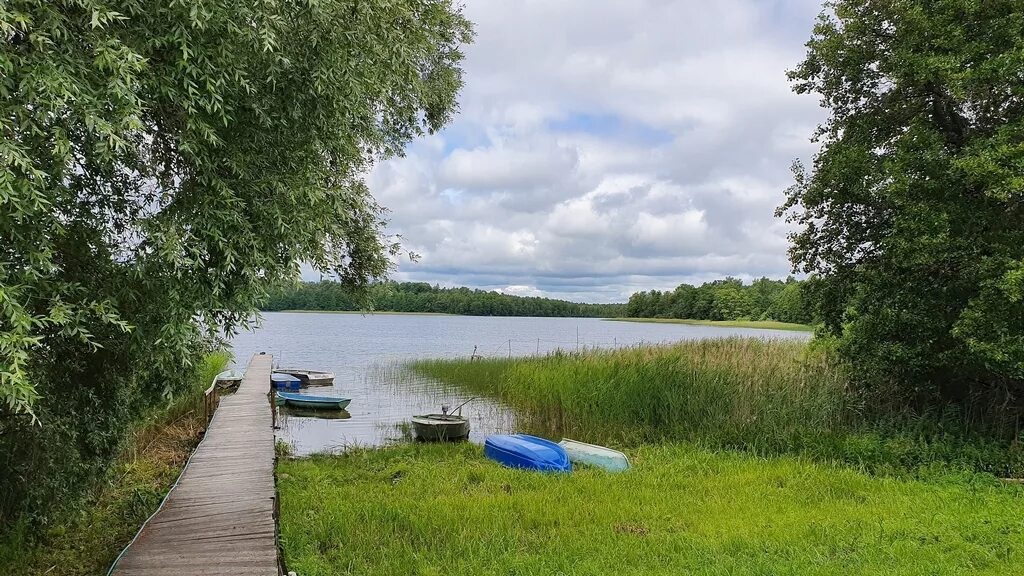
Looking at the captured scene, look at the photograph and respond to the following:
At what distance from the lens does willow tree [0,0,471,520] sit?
3.23 meters

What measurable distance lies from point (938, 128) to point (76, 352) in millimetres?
13474

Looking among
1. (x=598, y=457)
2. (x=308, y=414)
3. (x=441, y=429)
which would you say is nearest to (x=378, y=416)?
(x=308, y=414)

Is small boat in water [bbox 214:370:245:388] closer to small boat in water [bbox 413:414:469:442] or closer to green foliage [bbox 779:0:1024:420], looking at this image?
small boat in water [bbox 413:414:469:442]

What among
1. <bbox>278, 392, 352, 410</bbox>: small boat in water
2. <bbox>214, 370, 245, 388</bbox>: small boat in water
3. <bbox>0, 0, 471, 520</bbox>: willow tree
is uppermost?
<bbox>0, 0, 471, 520</bbox>: willow tree

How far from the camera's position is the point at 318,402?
62.4 feet

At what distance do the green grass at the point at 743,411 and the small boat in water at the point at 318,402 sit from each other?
581cm

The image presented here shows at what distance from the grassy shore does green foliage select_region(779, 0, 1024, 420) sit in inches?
416

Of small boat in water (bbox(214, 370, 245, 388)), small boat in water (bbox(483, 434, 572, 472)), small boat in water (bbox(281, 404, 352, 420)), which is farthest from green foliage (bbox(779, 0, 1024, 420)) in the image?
small boat in water (bbox(214, 370, 245, 388))

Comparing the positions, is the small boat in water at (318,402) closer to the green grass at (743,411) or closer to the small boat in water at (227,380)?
the small boat in water at (227,380)

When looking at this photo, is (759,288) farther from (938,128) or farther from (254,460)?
(254,460)

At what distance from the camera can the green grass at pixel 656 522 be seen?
19.8ft

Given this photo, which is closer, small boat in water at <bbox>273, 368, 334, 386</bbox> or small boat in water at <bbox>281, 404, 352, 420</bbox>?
small boat in water at <bbox>281, 404, 352, 420</bbox>

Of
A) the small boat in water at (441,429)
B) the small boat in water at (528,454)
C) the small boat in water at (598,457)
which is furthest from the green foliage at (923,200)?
the small boat in water at (441,429)

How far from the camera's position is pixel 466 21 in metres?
12.2
